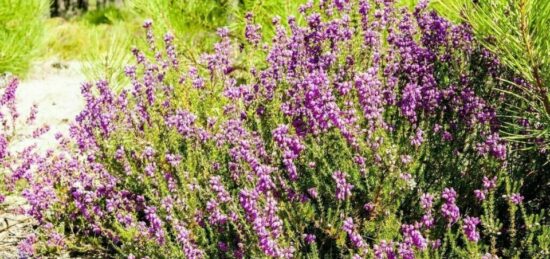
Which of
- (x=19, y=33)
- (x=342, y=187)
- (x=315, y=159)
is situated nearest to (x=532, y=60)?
(x=342, y=187)

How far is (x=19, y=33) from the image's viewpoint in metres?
4.92

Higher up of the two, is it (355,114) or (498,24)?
(498,24)

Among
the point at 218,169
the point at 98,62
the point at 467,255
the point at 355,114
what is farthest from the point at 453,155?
the point at 98,62

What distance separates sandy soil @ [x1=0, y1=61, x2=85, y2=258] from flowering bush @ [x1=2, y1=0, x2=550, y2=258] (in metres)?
0.32

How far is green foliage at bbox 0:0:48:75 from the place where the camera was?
4730 mm

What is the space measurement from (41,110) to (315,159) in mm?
4287

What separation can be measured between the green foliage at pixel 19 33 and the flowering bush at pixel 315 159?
196 centimetres

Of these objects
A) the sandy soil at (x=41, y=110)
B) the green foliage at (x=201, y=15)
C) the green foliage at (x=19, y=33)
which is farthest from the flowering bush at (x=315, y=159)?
the green foliage at (x=19, y=33)

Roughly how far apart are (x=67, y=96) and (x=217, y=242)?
473 centimetres

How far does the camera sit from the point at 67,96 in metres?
6.60

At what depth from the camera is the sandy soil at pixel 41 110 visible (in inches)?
129

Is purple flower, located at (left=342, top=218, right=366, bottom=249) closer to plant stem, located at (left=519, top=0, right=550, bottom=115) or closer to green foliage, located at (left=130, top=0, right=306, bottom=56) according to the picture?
plant stem, located at (left=519, top=0, right=550, bottom=115)

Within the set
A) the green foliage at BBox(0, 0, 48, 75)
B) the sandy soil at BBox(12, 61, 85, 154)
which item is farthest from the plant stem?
the green foliage at BBox(0, 0, 48, 75)

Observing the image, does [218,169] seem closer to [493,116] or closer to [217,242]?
[217,242]
